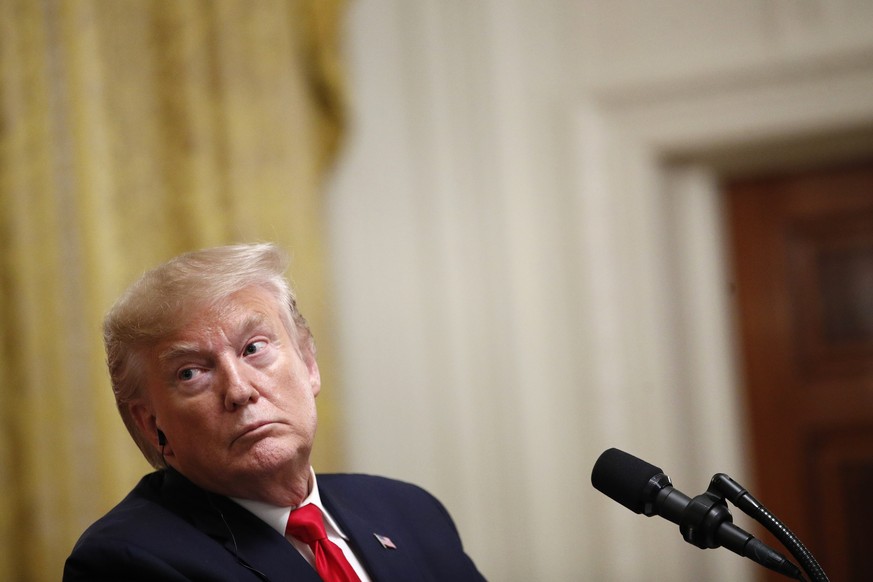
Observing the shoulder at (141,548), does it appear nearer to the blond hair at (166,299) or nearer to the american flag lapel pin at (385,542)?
the blond hair at (166,299)

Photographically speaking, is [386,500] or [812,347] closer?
[386,500]

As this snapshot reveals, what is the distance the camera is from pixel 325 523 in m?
1.97

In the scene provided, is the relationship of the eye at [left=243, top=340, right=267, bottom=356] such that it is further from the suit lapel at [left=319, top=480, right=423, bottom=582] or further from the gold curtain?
the gold curtain

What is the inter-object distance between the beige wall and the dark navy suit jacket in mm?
2107

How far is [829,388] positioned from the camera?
438 centimetres

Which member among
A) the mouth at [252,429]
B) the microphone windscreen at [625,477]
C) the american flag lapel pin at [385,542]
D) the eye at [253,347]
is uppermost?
the eye at [253,347]

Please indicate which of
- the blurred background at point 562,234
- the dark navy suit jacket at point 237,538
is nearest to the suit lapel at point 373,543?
the dark navy suit jacket at point 237,538

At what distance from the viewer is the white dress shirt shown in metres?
1.84

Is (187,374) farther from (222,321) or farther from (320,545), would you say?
(320,545)

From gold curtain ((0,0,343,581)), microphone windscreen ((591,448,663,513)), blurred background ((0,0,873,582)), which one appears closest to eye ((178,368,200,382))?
microphone windscreen ((591,448,663,513))

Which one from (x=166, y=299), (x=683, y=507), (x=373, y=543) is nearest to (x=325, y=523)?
(x=373, y=543)

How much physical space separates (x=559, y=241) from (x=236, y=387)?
8.95 feet

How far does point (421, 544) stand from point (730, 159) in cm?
282

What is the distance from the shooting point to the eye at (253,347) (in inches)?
72.7
